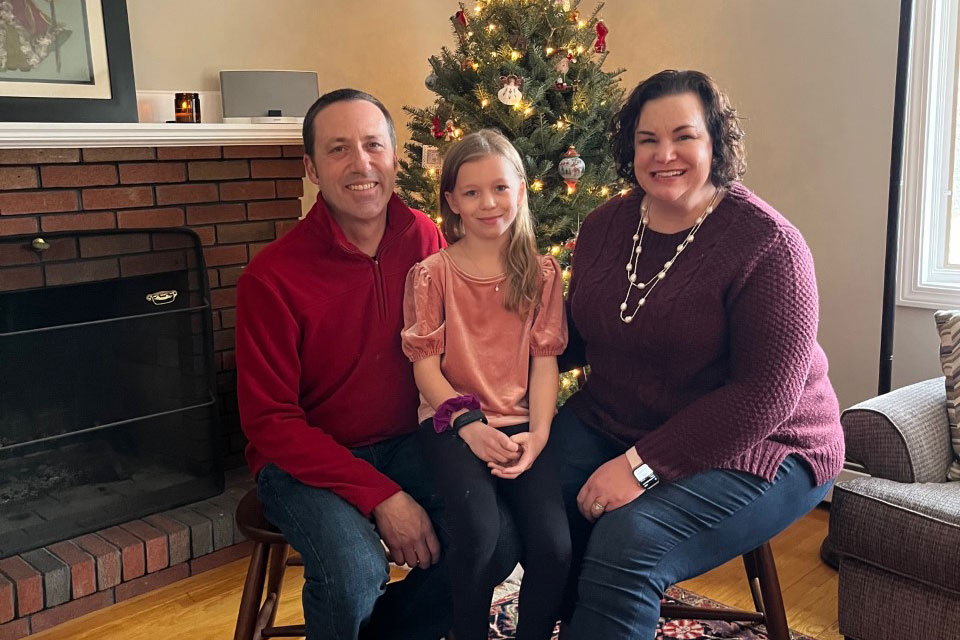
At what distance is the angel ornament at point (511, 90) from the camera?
243 cm

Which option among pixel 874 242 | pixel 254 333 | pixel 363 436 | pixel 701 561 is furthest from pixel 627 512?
pixel 874 242

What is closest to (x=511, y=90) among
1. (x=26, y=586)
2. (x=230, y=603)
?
(x=230, y=603)

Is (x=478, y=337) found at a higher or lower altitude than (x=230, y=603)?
higher

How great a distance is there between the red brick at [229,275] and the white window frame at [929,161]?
2113 millimetres

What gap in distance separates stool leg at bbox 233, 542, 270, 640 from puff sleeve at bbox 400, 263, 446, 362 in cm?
50

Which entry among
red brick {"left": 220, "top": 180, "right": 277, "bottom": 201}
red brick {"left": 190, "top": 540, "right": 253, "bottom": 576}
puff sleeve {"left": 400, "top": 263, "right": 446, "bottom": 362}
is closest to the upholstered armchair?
puff sleeve {"left": 400, "top": 263, "right": 446, "bottom": 362}

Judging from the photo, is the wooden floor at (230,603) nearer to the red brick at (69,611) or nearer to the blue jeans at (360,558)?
the red brick at (69,611)

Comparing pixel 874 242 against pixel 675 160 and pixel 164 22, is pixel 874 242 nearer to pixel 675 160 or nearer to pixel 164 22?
pixel 675 160

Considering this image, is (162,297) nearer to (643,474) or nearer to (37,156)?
(37,156)

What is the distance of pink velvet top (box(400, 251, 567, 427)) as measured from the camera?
1.66 m

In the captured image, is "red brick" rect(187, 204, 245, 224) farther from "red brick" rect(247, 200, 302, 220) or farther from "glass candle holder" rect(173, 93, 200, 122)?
"glass candle holder" rect(173, 93, 200, 122)

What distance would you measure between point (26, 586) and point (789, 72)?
8.99 ft

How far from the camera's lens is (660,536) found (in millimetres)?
1481

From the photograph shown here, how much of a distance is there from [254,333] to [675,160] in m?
0.84
